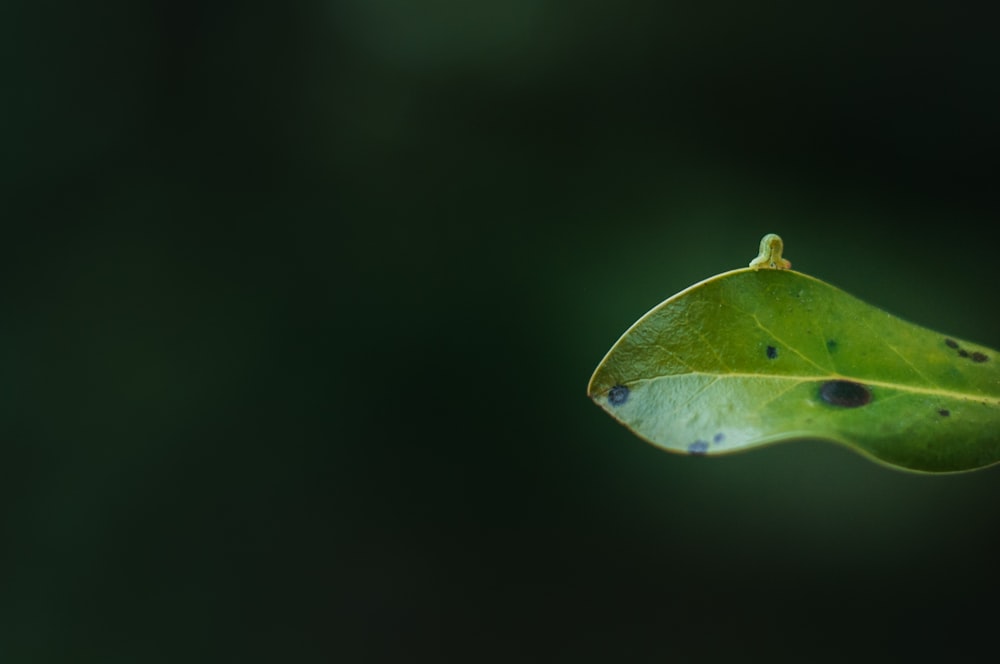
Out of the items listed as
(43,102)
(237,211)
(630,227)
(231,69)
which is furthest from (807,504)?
(43,102)

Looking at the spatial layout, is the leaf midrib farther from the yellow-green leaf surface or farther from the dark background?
A: the dark background

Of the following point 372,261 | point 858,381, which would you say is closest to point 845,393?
point 858,381

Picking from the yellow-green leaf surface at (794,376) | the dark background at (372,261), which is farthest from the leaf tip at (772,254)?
the dark background at (372,261)

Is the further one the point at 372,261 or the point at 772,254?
the point at 372,261

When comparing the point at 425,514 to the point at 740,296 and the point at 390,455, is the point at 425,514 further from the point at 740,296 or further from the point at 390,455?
the point at 740,296

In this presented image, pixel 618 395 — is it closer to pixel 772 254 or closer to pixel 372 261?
pixel 772 254

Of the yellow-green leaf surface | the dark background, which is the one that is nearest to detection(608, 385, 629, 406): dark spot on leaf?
the yellow-green leaf surface
